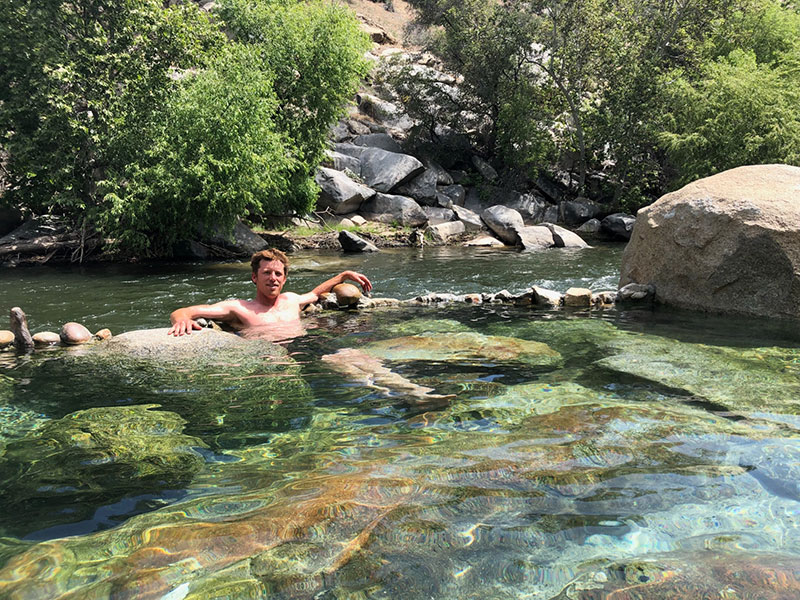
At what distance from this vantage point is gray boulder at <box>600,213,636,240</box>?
81.6 ft

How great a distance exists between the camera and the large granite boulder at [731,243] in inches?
328

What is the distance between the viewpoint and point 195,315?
7.33 metres

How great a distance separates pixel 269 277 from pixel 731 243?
6982 millimetres

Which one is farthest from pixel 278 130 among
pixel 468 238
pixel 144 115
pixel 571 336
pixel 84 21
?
pixel 571 336

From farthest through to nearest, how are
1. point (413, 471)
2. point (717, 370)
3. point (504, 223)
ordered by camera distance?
1. point (504, 223)
2. point (717, 370)
3. point (413, 471)

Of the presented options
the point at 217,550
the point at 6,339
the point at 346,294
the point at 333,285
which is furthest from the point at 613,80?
the point at 217,550

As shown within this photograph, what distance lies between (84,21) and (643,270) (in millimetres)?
18063

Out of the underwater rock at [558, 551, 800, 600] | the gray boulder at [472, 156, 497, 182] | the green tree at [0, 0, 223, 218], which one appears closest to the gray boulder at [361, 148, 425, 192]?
the gray boulder at [472, 156, 497, 182]

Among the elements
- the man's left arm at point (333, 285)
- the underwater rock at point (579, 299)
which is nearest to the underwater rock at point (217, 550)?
the man's left arm at point (333, 285)

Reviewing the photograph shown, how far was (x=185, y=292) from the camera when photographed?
1289 cm

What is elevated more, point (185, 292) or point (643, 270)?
point (643, 270)

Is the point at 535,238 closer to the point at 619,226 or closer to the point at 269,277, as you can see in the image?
the point at 619,226

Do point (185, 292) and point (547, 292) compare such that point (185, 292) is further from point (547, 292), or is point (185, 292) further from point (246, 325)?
point (547, 292)

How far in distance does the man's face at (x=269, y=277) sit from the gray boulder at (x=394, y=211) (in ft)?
64.2
